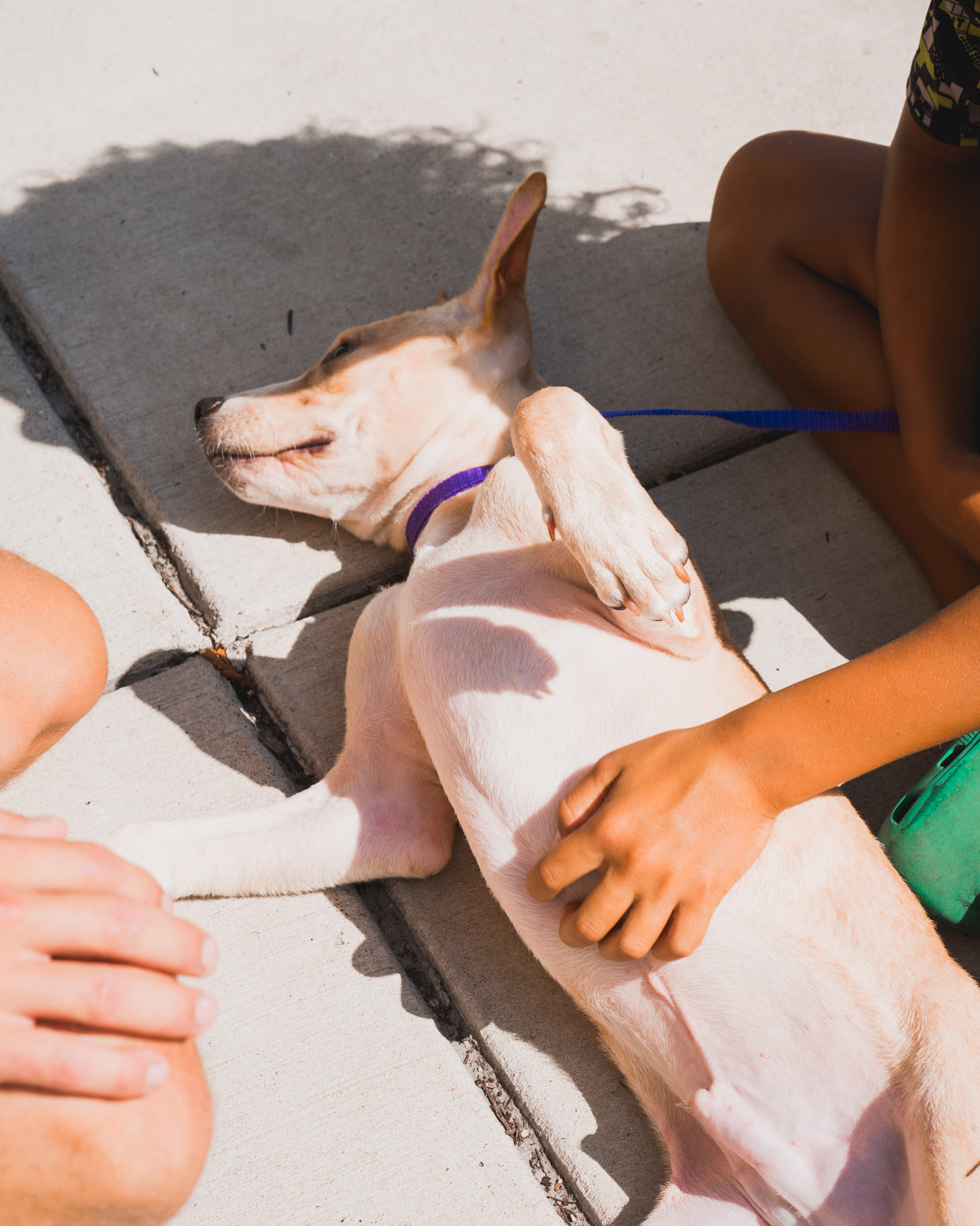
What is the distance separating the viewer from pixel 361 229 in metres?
3.41

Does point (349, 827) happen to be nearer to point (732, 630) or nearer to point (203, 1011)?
point (203, 1011)

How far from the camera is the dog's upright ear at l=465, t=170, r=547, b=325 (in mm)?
2389

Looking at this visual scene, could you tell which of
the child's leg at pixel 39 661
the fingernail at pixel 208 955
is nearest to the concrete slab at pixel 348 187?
the child's leg at pixel 39 661

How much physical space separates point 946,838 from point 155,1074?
1598 millimetres

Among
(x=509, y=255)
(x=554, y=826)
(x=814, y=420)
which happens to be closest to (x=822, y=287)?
(x=814, y=420)

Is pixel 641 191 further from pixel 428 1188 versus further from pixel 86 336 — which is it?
pixel 428 1188

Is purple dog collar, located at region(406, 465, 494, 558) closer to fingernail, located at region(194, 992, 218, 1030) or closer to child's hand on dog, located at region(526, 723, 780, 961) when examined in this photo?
child's hand on dog, located at region(526, 723, 780, 961)

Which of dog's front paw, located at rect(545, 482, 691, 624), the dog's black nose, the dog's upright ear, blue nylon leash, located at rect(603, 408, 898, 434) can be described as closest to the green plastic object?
dog's front paw, located at rect(545, 482, 691, 624)

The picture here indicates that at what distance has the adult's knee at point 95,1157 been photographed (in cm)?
123

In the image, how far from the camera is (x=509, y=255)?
2.54m

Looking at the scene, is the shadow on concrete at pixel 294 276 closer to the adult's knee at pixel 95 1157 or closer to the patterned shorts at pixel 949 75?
the patterned shorts at pixel 949 75

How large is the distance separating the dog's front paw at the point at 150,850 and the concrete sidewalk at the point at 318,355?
0.44ft

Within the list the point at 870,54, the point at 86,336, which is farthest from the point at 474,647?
the point at 870,54

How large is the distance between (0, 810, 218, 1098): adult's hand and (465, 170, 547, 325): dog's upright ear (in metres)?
1.78
